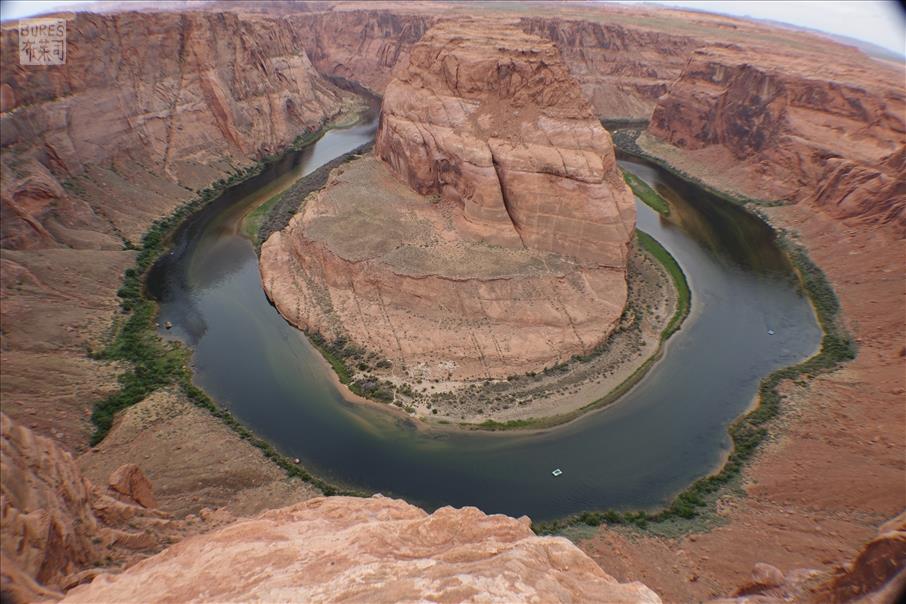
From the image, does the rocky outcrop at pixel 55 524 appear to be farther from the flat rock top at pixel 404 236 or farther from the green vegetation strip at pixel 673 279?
the green vegetation strip at pixel 673 279

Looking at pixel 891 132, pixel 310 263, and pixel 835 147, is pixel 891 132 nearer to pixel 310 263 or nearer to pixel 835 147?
pixel 835 147

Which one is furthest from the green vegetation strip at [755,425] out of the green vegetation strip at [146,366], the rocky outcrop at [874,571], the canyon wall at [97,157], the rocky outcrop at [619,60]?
the rocky outcrop at [619,60]

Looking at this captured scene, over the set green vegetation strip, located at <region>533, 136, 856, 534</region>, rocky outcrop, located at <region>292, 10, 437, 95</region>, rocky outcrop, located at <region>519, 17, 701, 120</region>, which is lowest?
green vegetation strip, located at <region>533, 136, 856, 534</region>

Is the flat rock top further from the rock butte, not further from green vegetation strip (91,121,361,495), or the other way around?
green vegetation strip (91,121,361,495)

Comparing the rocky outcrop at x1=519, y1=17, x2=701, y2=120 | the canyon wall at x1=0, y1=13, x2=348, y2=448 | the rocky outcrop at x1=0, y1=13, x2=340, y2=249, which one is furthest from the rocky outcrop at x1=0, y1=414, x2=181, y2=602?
the rocky outcrop at x1=519, y1=17, x2=701, y2=120


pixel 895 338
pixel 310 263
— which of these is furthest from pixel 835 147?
pixel 310 263

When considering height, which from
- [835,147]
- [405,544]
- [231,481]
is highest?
[835,147]

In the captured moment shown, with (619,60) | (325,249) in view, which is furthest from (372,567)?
(619,60)
